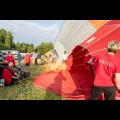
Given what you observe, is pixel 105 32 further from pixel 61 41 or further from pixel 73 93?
pixel 61 41

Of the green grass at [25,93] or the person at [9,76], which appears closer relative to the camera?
the green grass at [25,93]

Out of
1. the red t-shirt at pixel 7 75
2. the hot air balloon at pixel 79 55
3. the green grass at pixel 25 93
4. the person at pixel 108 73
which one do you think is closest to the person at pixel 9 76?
the red t-shirt at pixel 7 75

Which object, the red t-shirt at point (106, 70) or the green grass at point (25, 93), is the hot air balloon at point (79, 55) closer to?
the green grass at point (25, 93)

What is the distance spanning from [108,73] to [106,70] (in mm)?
44

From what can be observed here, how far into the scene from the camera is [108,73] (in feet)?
10.3

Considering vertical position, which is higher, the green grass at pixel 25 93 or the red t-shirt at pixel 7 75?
the red t-shirt at pixel 7 75

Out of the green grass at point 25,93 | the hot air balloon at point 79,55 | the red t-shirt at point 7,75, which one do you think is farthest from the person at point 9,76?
the hot air balloon at point 79,55

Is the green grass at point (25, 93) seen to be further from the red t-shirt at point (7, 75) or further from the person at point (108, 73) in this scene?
the person at point (108, 73)

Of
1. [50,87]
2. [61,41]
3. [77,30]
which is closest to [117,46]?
[50,87]

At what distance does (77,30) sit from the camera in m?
8.85

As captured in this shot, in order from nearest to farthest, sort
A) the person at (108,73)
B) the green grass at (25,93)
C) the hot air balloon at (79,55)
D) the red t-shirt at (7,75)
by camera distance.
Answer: the person at (108,73), the green grass at (25,93), the hot air balloon at (79,55), the red t-shirt at (7,75)

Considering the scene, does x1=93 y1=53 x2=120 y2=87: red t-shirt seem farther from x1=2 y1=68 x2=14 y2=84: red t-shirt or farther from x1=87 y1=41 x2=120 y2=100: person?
x1=2 y1=68 x2=14 y2=84: red t-shirt

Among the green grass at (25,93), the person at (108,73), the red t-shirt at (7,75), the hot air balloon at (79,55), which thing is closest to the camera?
the person at (108,73)

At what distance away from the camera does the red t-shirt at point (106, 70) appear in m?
3.10
